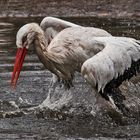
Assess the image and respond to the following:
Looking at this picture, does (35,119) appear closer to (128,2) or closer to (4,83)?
(4,83)

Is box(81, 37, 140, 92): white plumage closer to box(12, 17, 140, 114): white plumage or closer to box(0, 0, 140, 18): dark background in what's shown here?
box(12, 17, 140, 114): white plumage

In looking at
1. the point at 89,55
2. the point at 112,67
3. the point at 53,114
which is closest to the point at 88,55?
the point at 89,55

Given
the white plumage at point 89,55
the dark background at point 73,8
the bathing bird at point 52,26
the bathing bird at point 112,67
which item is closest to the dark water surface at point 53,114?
the bathing bird at point 112,67

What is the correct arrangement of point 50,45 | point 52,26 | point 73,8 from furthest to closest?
point 73,8
point 52,26
point 50,45

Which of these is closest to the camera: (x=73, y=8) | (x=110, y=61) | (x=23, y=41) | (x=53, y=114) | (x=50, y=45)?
(x=110, y=61)

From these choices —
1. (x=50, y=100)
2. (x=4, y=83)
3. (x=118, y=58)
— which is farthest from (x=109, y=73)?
(x=4, y=83)

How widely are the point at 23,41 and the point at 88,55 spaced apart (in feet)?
3.59

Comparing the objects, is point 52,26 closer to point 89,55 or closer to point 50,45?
point 50,45

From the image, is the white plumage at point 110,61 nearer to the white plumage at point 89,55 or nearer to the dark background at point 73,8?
→ the white plumage at point 89,55

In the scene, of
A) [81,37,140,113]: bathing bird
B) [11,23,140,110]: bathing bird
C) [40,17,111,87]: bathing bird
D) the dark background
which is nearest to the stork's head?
[11,23,140,110]: bathing bird

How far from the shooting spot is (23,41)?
10992 mm

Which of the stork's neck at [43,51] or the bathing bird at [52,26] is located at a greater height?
the stork's neck at [43,51]

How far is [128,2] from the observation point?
2500cm

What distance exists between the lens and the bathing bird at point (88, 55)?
10.7 metres
